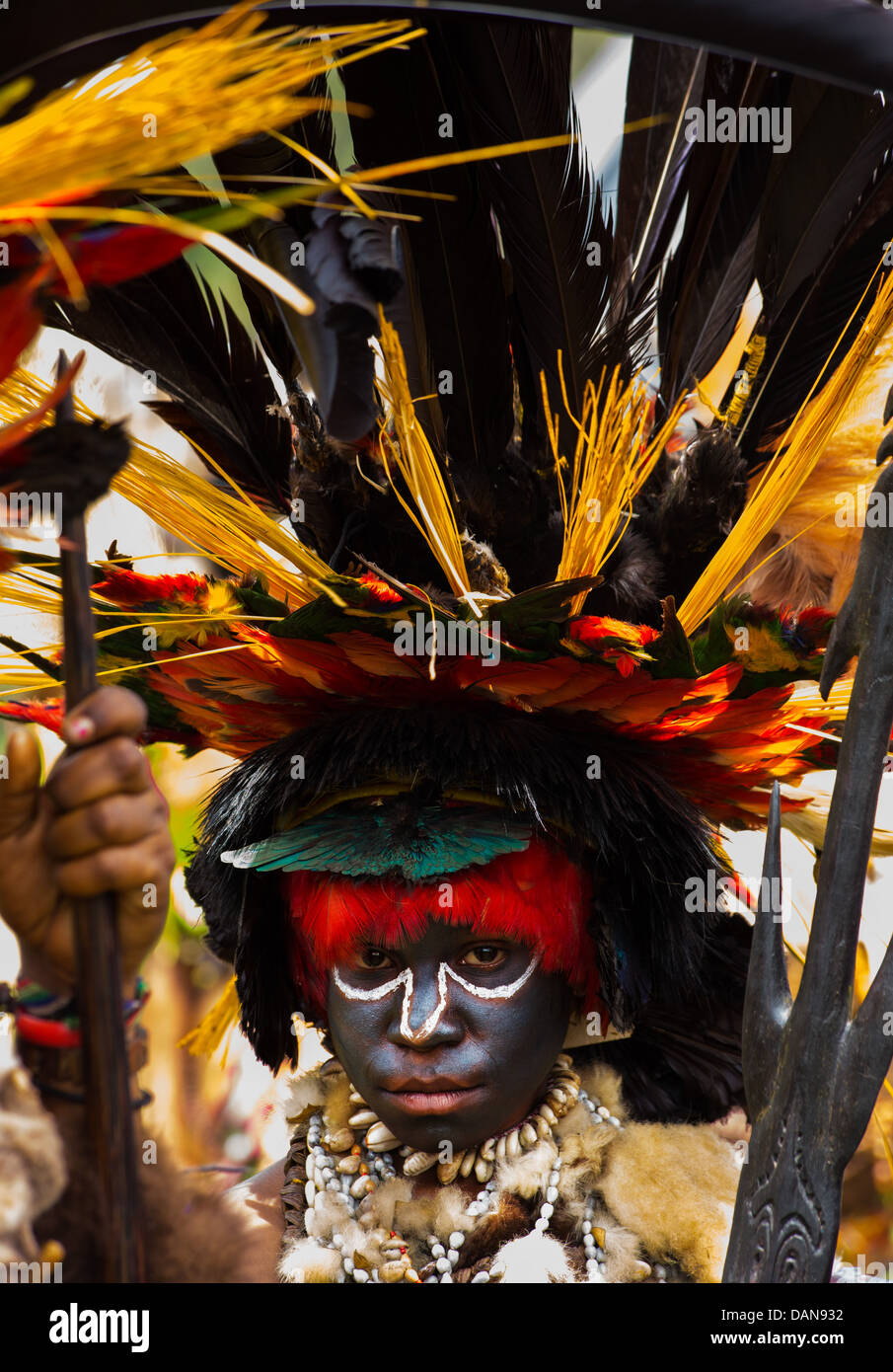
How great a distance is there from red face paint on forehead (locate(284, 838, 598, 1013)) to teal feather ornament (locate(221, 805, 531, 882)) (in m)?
0.04

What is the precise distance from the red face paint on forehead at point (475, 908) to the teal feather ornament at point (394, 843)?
0.04 meters

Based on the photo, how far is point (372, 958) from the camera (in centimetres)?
232

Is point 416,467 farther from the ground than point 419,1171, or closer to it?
farther from the ground

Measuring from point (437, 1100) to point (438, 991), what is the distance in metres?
0.19

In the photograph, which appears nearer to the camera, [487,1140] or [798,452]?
[798,452]

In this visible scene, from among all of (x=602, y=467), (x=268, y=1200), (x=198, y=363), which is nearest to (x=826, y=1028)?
(x=602, y=467)

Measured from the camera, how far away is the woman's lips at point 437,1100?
2264mm

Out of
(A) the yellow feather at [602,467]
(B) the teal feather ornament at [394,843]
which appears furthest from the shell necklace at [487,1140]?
(A) the yellow feather at [602,467]

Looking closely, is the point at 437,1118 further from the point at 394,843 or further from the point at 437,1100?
the point at 394,843

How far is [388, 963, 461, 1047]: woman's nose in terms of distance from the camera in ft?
7.28

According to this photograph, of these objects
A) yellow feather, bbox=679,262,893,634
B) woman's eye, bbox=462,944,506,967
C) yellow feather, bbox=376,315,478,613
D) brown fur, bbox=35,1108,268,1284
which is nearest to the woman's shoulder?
brown fur, bbox=35,1108,268,1284

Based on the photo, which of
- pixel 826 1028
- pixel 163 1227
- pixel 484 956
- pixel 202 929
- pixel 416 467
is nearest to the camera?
pixel 163 1227

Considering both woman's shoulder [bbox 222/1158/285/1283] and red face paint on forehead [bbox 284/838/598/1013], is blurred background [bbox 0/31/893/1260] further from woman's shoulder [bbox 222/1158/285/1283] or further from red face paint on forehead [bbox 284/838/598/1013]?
red face paint on forehead [bbox 284/838/598/1013]
